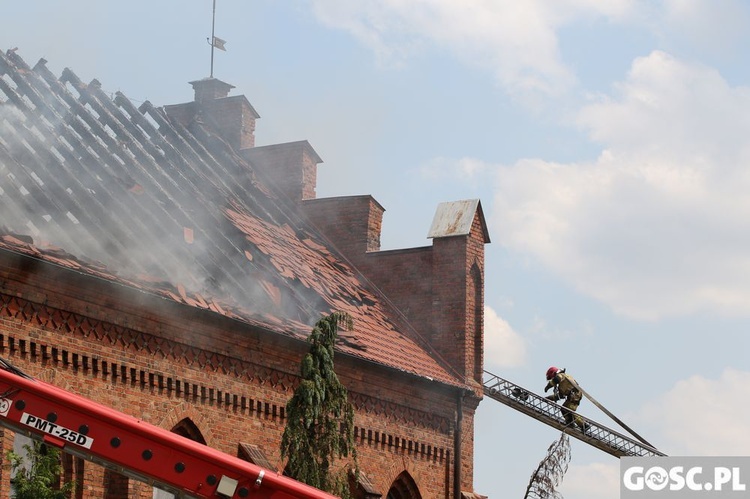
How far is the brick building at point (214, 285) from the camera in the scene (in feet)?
58.5

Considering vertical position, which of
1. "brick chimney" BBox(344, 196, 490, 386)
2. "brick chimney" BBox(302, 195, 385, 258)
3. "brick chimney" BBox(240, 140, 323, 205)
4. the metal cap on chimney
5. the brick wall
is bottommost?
the brick wall

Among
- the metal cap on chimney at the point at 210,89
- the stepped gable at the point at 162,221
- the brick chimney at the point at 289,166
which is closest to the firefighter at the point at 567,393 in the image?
the stepped gable at the point at 162,221

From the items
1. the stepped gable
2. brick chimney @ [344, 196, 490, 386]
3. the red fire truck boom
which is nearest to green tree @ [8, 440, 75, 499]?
the stepped gable

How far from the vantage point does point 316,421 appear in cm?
1697

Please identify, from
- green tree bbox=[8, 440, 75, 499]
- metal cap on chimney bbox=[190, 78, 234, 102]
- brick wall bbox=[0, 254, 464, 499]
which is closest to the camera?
green tree bbox=[8, 440, 75, 499]

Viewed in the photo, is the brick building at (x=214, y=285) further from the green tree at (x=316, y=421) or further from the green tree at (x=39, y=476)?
the green tree at (x=316, y=421)

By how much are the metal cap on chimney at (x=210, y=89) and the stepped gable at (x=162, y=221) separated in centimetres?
226

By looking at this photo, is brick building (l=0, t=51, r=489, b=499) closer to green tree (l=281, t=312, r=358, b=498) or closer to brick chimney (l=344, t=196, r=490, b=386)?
brick chimney (l=344, t=196, r=490, b=386)

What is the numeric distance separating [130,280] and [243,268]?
13.1 ft

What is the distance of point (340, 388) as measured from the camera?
17203mm

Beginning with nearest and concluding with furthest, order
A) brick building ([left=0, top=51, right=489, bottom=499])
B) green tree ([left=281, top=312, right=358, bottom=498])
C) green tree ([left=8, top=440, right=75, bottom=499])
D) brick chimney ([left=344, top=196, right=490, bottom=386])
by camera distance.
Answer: green tree ([left=8, top=440, right=75, bottom=499]) < green tree ([left=281, top=312, right=358, bottom=498]) < brick building ([left=0, top=51, right=489, bottom=499]) < brick chimney ([left=344, top=196, right=490, bottom=386])

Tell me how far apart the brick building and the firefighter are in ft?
8.40

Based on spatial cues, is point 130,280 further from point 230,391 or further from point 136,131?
point 136,131

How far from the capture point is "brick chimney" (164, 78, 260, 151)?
29.8m
